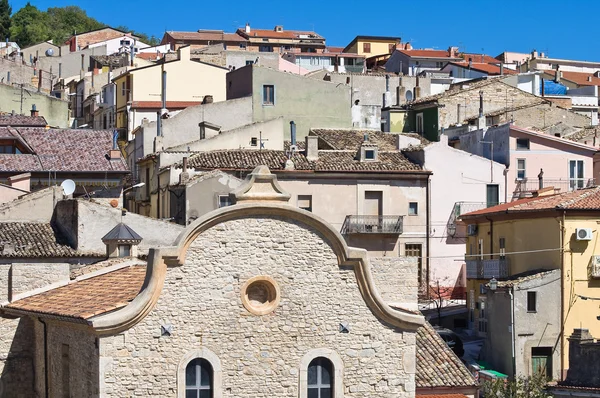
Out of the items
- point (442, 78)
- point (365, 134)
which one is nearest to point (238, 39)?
point (442, 78)

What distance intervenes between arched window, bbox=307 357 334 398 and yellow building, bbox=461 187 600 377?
24903 millimetres

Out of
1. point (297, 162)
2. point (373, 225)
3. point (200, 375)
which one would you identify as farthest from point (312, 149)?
point (200, 375)

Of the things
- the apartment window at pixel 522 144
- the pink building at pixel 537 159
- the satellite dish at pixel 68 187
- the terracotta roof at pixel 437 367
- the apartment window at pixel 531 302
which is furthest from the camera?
the apartment window at pixel 522 144

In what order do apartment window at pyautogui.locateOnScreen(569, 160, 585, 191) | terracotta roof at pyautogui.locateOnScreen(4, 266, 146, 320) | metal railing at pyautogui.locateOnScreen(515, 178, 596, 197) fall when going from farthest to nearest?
apartment window at pyautogui.locateOnScreen(569, 160, 585, 191)
metal railing at pyautogui.locateOnScreen(515, 178, 596, 197)
terracotta roof at pyautogui.locateOnScreen(4, 266, 146, 320)

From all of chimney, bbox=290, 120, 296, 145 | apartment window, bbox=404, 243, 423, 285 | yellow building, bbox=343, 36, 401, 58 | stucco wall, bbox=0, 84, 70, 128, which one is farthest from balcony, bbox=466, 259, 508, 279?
yellow building, bbox=343, 36, 401, 58

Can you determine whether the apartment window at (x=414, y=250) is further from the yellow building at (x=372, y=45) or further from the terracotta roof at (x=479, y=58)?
the yellow building at (x=372, y=45)

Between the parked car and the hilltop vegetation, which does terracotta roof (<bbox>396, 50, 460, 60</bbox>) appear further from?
the parked car

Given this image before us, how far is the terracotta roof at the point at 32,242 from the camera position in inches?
1722

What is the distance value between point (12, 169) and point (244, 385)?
30.2 m

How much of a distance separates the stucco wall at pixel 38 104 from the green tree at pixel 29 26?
1953 inches

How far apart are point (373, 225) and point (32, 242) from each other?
23.0m

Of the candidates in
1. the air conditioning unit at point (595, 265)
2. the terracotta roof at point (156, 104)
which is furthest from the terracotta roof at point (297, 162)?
the terracotta roof at point (156, 104)

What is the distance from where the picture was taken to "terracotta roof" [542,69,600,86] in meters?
107

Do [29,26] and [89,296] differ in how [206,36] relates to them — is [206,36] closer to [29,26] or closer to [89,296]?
[29,26]
